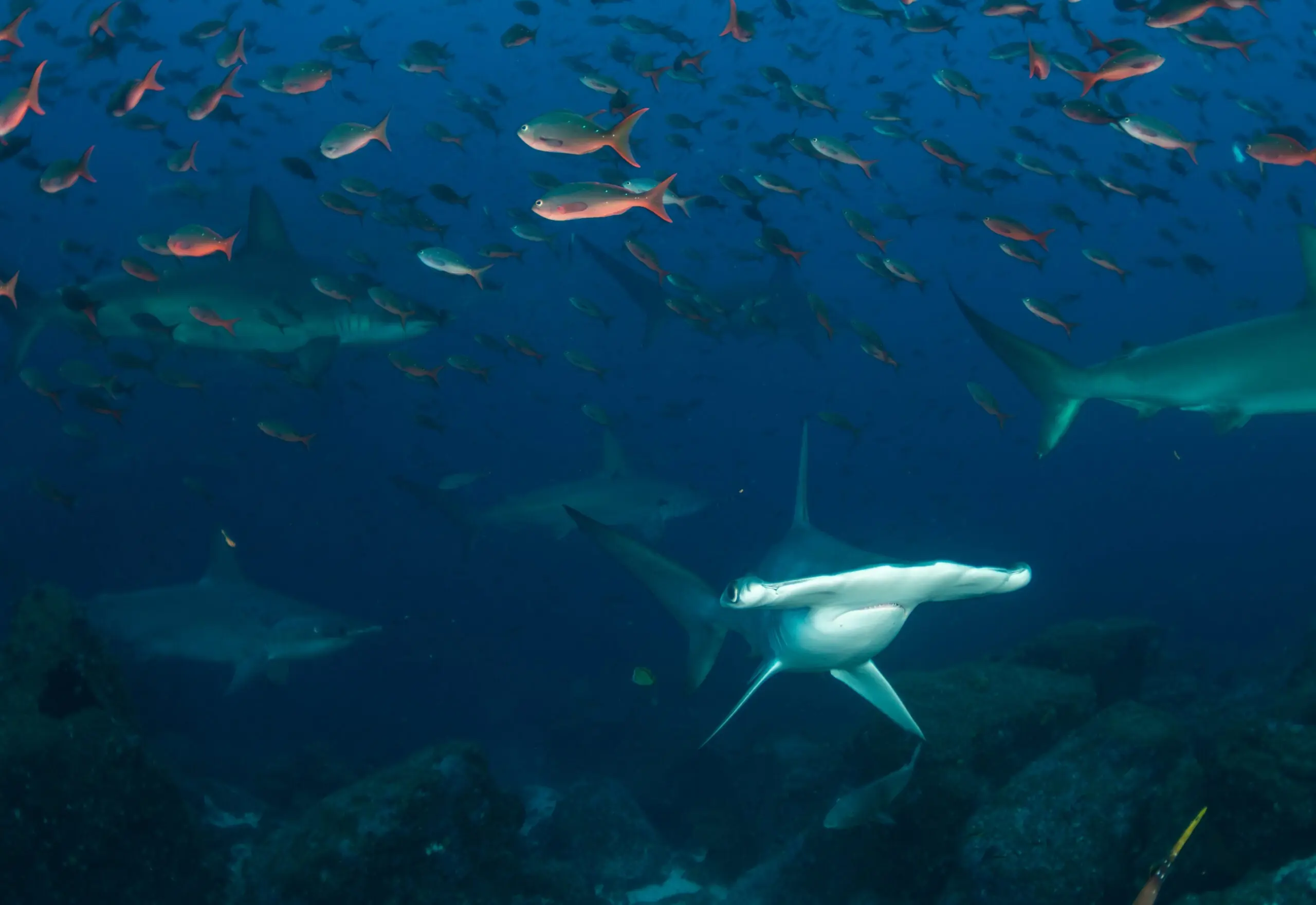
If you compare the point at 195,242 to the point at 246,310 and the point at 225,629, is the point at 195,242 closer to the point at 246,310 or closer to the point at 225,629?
the point at 246,310

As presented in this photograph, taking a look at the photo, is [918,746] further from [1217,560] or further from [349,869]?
[1217,560]

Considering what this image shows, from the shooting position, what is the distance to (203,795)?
8.45 metres

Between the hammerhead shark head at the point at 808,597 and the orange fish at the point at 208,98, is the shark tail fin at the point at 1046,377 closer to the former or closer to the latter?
the hammerhead shark head at the point at 808,597

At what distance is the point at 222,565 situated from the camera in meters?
8.88

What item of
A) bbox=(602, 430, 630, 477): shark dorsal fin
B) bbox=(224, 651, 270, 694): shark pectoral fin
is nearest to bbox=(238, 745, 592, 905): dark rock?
bbox=(224, 651, 270, 694): shark pectoral fin

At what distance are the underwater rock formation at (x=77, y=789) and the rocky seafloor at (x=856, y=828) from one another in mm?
12

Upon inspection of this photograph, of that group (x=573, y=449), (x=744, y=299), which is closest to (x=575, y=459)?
(x=573, y=449)

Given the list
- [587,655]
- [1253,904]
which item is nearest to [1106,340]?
[587,655]

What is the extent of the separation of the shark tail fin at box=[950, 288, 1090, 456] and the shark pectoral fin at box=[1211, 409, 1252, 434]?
2.62 feet

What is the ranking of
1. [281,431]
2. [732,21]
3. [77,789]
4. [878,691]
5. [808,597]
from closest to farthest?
[808,597], [77,789], [878,691], [732,21], [281,431]

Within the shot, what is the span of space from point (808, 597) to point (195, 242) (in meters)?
6.61

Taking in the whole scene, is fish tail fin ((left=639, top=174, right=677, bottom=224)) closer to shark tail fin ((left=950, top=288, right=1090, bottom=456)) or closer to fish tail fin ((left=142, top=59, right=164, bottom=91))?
shark tail fin ((left=950, top=288, right=1090, bottom=456))

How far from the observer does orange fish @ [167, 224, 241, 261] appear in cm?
666

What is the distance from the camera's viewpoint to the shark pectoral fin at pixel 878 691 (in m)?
4.26
